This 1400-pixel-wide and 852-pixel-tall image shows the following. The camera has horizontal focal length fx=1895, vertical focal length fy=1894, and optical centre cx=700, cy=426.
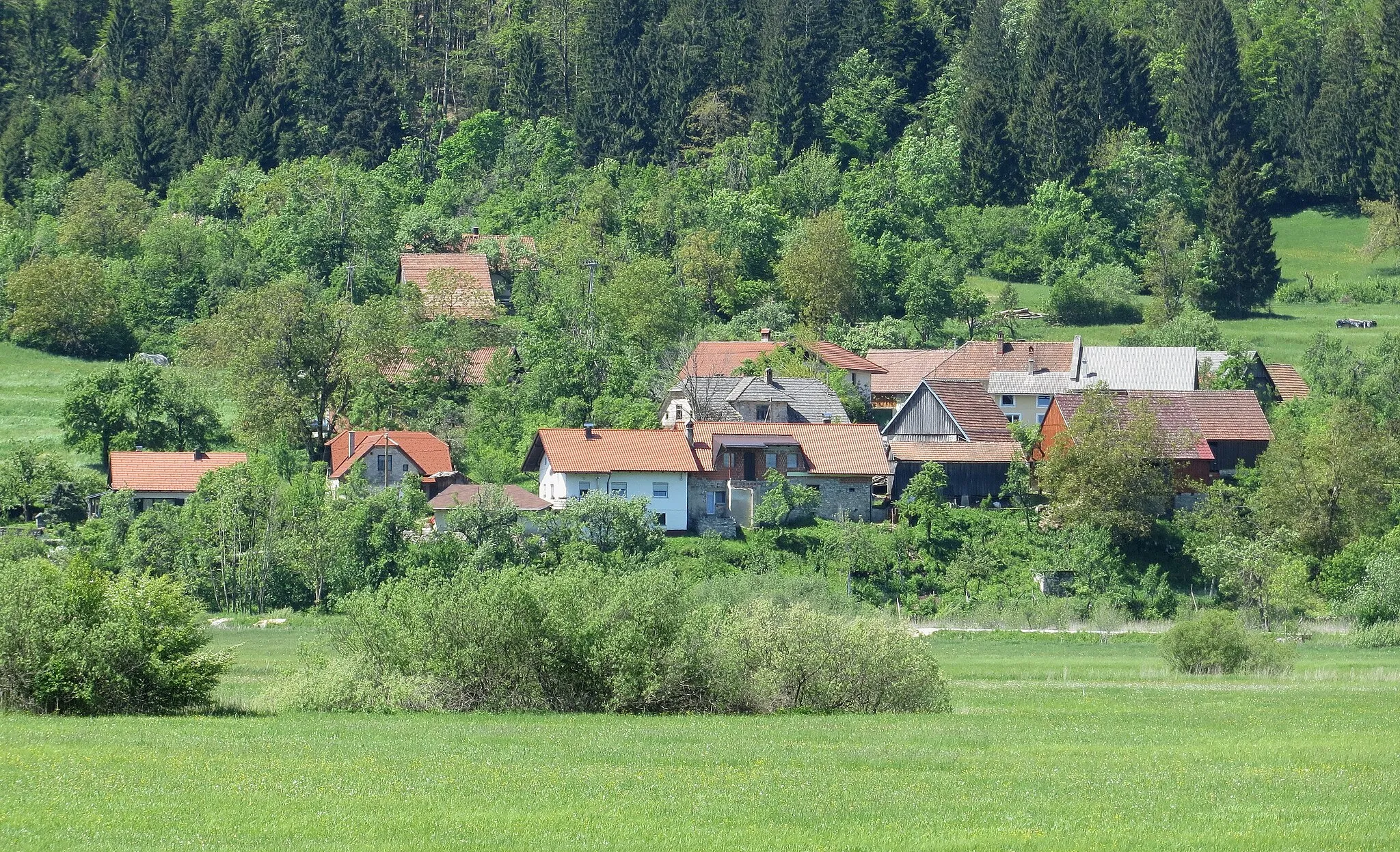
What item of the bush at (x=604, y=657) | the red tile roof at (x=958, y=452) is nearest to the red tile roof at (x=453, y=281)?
the red tile roof at (x=958, y=452)

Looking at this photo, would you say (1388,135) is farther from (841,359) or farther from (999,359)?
(841,359)

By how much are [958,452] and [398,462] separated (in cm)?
1785

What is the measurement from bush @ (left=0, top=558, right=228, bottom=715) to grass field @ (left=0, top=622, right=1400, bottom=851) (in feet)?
3.21

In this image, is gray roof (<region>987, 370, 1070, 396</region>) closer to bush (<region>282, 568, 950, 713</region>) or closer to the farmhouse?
the farmhouse

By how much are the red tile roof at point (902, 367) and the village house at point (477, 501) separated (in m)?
19.1

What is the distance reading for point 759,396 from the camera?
6456cm

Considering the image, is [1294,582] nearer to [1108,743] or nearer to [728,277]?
[1108,743]

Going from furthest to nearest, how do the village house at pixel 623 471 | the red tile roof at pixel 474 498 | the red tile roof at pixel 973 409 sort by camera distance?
the red tile roof at pixel 973 409 → the village house at pixel 623 471 → the red tile roof at pixel 474 498

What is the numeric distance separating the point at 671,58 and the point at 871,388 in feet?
144

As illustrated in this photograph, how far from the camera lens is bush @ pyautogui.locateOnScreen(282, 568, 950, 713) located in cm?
3216

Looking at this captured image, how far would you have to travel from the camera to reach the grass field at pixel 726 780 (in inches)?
775

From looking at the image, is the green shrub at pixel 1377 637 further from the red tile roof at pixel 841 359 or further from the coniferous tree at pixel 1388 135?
the coniferous tree at pixel 1388 135

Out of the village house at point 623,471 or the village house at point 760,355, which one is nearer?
the village house at point 623,471

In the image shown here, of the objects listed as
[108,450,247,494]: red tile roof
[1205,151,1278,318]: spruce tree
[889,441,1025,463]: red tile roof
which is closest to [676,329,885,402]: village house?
[889,441,1025,463]: red tile roof
